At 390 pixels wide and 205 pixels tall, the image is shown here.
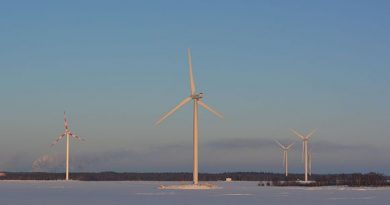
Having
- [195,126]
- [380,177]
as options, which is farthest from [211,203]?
[380,177]

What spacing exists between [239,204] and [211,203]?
6.08ft

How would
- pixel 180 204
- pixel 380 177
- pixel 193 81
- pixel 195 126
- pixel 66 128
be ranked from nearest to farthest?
pixel 180 204 < pixel 195 126 < pixel 193 81 < pixel 380 177 < pixel 66 128

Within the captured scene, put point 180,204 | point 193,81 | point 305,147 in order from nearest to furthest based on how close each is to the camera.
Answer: point 180,204 → point 193,81 → point 305,147

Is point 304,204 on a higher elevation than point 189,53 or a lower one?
lower

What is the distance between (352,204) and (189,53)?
148ft

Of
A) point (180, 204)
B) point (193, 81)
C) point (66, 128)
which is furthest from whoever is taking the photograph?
point (66, 128)

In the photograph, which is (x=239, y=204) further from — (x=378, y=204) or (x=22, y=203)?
(x=22, y=203)

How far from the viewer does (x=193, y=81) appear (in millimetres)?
92125

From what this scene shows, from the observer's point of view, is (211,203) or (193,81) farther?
(193,81)

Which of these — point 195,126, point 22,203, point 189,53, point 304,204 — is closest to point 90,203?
point 22,203

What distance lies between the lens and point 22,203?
156ft

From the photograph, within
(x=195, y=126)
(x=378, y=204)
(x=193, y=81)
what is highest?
(x=193, y=81)

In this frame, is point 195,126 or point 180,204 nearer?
point 180,204

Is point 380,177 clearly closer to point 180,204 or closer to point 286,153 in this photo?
point 286,153
